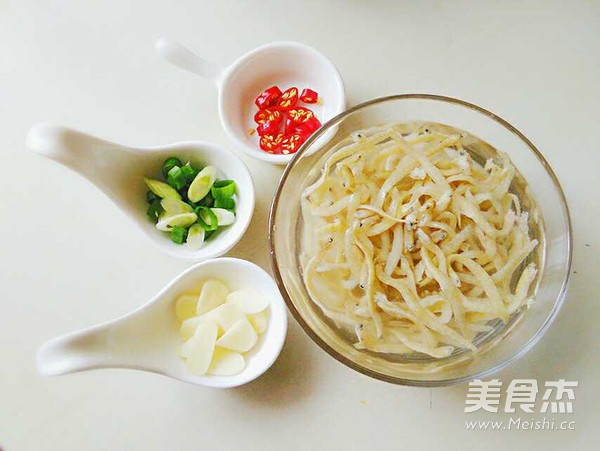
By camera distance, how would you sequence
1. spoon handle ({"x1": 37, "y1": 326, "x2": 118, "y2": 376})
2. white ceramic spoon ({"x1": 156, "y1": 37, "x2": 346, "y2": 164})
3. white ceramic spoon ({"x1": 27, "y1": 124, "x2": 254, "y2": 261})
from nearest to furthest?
1. spoon handle ({"x1": 37, "y1": 326, "x2": 118, "y2": 376})
2. white ceramic spoon ({"x1": 27, "y1": 124, "x2": 254, "y2": 261})
3. white ceramic spoon ({"x1": 156, "y1": 37, "x2": 346, "y2": 164})

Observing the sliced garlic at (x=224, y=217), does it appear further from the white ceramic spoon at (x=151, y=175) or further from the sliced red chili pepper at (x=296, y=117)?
the sliced red chili pepper at (x=296, y=117)

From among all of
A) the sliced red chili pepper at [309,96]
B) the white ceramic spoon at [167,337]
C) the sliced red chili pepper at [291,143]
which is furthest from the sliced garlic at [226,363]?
the sliced red chili pepper at [309,96]

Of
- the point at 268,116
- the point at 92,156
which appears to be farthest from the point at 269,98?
the point at 92,156

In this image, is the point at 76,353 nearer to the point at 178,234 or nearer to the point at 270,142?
the point at 178,234

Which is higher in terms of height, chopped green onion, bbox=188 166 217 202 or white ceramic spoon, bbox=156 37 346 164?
white ceramic spoon, bbox=156 37 346 164

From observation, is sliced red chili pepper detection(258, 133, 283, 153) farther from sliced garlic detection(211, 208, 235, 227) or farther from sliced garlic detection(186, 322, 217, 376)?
sliced garlic detection(186, 322, 217, 376)

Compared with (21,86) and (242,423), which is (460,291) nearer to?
(242,423)

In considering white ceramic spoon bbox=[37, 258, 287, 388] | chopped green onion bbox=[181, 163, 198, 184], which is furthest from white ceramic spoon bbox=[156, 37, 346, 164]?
white ceramic spoon bbox=[37, 258, 287, 388]
